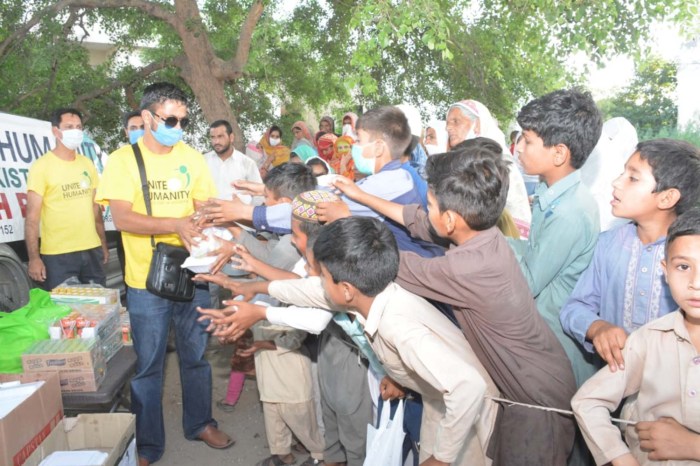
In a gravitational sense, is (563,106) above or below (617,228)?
above

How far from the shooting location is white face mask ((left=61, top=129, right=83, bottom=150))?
4079mm

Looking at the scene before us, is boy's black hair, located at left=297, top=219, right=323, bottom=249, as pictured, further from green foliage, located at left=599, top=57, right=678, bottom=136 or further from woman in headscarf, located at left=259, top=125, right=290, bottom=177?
green foliage, located at left=599, top=57, right=678, bottom=136

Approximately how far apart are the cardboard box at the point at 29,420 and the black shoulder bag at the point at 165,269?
659mm

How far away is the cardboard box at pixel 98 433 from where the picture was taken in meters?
2.36

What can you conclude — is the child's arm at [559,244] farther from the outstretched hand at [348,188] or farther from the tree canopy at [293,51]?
the tree canopy at [293,51]

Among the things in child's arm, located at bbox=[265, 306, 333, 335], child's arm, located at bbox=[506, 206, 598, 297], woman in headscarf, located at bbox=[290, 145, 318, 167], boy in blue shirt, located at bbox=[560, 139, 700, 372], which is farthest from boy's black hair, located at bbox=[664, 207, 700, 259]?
woman in headscarf, located at bbox=[290, 145, 318, 167]

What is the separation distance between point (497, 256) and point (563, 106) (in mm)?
782

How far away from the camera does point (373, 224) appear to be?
201cm

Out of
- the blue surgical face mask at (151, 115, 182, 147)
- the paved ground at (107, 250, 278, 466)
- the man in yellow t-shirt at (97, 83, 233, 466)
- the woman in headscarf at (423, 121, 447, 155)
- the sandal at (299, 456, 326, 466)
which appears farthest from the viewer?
the woman in headscarf at (423, 121, 447, 155)

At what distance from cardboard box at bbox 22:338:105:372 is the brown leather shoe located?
3.41 ft

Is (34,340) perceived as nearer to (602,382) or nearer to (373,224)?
(373,224)

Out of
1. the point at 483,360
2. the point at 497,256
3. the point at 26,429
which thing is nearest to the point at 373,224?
the point at 497,256

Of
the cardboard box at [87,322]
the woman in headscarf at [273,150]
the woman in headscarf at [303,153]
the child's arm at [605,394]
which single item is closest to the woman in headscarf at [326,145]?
the woman in headscarf at [273,150]

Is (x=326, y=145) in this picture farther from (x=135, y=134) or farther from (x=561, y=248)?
(x=561, y=248)
